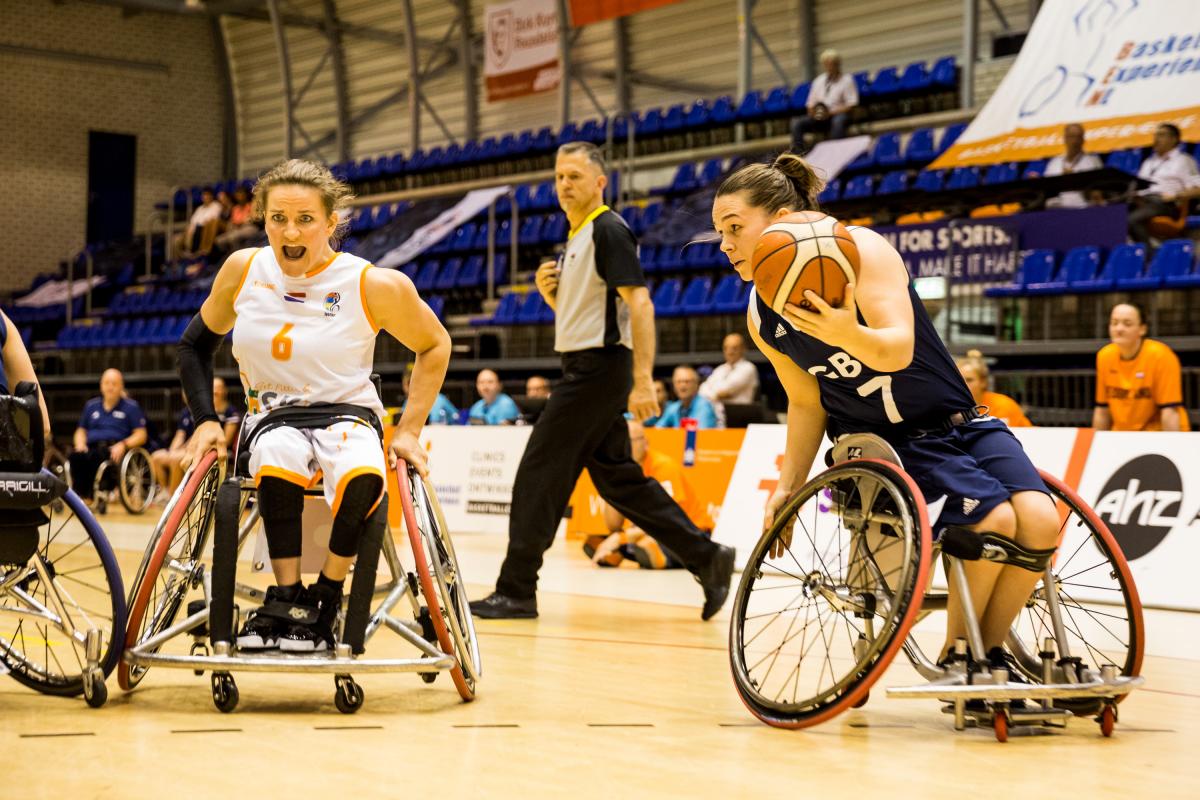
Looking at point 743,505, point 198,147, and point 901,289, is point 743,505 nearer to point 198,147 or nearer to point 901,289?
point 901,289

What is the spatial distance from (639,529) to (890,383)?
4370 millimetres

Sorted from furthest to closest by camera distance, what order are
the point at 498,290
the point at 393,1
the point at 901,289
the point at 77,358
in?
the point at 393,1 → the point at 77,358 → the point at 498,290 → the point at 901,289

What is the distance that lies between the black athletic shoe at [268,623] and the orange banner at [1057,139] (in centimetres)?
860

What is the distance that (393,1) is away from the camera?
68.9ft

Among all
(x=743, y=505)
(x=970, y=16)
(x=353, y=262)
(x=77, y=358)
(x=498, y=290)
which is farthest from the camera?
(x=77, y=358)

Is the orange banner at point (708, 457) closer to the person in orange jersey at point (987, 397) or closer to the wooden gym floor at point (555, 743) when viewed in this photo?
the person in orange jersey at point (987, 397)

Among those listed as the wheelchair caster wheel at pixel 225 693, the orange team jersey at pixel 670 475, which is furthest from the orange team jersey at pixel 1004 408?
the wheelchair caster wheel at pixel 225 693

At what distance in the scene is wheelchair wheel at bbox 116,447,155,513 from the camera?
11.9 m

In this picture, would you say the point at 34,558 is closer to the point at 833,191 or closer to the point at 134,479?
the point at 134,479

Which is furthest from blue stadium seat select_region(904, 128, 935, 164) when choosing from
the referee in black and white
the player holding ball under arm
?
the player holding ball under arm

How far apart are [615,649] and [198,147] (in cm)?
2136

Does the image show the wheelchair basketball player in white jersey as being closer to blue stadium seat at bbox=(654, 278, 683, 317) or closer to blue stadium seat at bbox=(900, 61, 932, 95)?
blue stadium seat at bbox=(654, 278, 683, 317)

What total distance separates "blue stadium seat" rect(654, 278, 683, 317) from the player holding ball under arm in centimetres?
928

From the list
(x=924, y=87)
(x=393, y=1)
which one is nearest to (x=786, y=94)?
(x=924, y=87)
